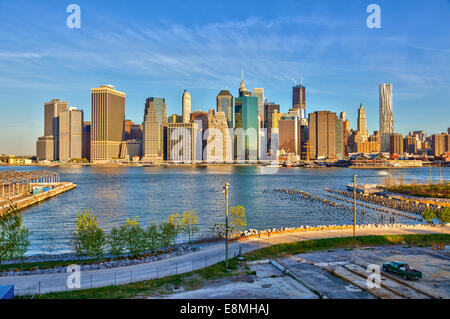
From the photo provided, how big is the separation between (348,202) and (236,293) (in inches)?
3038

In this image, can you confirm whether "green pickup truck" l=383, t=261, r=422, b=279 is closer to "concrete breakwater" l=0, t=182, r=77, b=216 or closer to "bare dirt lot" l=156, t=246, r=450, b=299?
"bare dirt lot" l=156, t=246, r=450, b=299

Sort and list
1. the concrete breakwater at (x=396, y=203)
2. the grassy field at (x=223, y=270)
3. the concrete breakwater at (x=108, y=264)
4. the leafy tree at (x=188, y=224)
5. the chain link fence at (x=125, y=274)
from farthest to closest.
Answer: the concrete breakwater at (x=396, y=203)
the leafy tree at (x=188, y=224)
the concrete breakwater at (x=108, y=264)
the chain link fence at (x=125, y=274)
the grassy field at (x=223, y=270)

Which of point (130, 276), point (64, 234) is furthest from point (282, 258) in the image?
point (64, 234)

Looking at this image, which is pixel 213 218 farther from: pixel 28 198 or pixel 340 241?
pixel 28 198

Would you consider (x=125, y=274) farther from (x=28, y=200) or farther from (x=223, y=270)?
(x=28, y=200)

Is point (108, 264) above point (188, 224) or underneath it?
above

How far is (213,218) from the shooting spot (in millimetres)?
64125

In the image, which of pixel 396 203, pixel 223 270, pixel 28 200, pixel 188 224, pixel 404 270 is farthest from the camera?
pixel 28 200

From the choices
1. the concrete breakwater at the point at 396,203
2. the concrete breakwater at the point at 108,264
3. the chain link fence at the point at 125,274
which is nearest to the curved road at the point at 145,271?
the chain link fence at the point at 125,274

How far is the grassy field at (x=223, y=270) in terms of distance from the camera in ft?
64.4

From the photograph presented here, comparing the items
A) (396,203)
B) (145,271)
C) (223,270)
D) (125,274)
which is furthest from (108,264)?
(396,203)

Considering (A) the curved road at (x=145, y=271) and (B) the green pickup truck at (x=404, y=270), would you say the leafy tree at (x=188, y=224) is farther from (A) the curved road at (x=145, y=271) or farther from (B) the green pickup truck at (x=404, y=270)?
(B) the green pickup truck at (x=404, y=270)

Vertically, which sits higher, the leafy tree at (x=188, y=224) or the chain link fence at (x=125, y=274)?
the chain link fence at (x=125, y=274)

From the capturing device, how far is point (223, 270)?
24.1m
